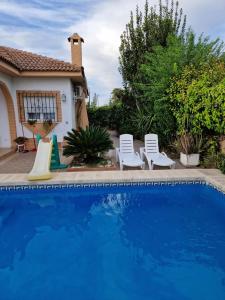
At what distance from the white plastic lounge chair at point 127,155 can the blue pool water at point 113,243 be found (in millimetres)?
1409

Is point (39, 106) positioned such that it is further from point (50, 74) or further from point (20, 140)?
point (20, 140)

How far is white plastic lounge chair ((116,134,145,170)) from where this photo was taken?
8672mm

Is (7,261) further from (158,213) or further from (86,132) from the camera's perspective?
(86,132)

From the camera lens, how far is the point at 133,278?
396cm

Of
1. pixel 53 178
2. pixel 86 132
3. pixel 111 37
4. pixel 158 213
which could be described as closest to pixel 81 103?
pixel 111 37

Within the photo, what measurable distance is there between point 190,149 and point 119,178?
12.2 ft

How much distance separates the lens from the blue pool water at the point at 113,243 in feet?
12.2

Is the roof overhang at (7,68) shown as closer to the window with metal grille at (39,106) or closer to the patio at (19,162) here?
the window with metal grille at (39,106)

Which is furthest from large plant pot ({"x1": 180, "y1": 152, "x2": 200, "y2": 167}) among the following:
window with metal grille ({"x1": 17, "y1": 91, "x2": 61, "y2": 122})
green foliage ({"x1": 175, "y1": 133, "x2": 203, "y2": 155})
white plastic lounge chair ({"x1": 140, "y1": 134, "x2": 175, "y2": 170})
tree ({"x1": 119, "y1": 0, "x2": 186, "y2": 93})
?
tree ({"x1": 119, "y1": 0, "x2": 186, "y2": 93})

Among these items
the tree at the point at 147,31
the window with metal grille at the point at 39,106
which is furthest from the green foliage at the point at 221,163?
the window with metal grille at the point at 39,106

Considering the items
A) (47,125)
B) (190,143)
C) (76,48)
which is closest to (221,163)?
(190,143)

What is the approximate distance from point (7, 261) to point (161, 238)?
327 cm

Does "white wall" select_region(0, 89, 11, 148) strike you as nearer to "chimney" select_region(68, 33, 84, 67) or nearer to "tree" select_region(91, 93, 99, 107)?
"chimney" select_region(68, 33, 84, 67)

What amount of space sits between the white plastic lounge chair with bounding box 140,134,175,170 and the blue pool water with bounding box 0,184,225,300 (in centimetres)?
145
